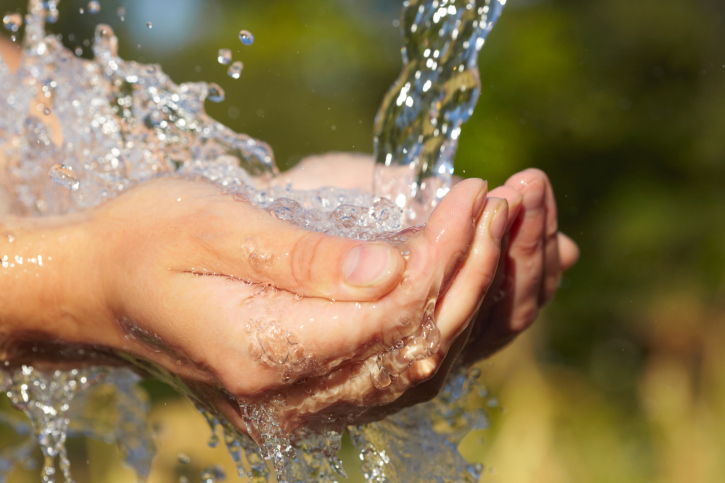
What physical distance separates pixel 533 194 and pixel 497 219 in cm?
22

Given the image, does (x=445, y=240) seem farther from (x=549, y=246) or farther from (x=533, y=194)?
(x=549, y=246)

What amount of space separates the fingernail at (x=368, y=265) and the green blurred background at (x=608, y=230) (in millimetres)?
2672

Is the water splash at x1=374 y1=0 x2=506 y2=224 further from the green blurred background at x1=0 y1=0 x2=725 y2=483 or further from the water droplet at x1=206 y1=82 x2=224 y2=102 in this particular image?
the green blurred background at x1=0 y1=0 x2=725 y2=483

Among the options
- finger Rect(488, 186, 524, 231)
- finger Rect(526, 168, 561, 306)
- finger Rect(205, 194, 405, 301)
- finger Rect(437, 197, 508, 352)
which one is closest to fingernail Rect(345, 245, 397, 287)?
finger Rect(205, 194, 405, 301)

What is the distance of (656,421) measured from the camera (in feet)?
11.0

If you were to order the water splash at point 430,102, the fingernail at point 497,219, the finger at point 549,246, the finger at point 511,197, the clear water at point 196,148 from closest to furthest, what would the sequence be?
1. the fingernail at point 497,219
2. the finger at point 511,197
3. the finger at point 549,246
4. the clear water at point 196,148
5. the water splash at point 430,102

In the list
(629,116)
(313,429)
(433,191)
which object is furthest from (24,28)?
(629,116)

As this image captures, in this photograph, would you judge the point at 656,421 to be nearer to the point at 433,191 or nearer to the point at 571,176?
the point at 571,176

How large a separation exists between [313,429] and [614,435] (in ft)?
9.81

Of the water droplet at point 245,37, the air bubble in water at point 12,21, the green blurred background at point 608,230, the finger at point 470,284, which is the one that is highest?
the water droplet at point 245,37

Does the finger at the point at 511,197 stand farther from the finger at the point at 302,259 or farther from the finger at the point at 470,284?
the finger at the point at 302,259

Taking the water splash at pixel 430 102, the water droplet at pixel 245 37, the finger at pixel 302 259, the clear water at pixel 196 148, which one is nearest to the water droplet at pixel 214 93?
the clear water at pixel 196 148

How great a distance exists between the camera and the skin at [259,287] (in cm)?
68

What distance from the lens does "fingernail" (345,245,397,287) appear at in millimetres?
645
